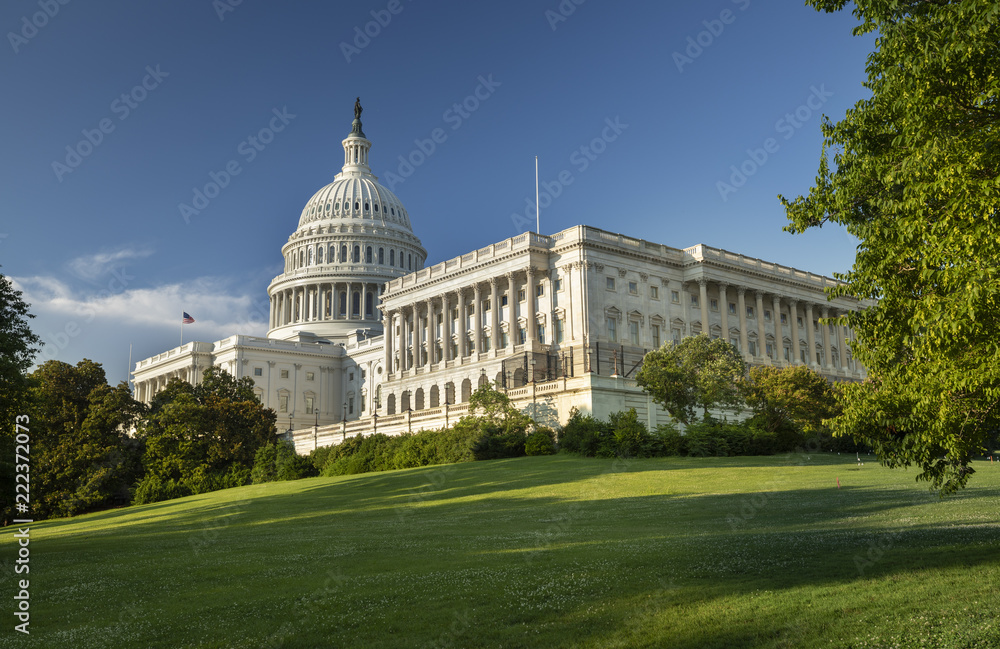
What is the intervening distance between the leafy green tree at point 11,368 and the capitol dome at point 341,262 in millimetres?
107550

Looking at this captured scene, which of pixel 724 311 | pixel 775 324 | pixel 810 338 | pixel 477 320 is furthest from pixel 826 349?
pixel 477 320

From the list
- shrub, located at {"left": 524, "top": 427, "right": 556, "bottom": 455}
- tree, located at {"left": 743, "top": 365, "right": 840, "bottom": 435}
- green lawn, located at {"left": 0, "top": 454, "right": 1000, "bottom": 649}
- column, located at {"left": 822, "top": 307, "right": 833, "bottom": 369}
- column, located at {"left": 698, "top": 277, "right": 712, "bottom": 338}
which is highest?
column, located at {"left": 698, "top": 277, "right": 712, "bottom": 338}

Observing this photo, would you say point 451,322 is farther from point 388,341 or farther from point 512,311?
point 388,341

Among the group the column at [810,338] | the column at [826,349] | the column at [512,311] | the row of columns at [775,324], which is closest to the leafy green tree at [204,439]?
the column at [512,311]

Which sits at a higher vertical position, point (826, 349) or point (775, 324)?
point (775, 324)

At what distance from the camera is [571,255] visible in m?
85.4

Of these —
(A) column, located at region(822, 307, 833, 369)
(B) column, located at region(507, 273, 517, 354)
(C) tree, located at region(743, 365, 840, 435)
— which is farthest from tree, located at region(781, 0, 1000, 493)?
(A) column, located at region(822, 307, 833, 369)

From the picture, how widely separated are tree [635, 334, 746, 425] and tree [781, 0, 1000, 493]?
133 ft

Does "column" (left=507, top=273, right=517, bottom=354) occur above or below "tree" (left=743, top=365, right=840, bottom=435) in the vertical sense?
above

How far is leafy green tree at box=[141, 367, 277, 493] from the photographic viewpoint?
70.7m

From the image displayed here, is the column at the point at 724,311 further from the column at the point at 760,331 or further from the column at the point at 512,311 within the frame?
the column at the point at 512,311

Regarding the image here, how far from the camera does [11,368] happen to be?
28812 mm

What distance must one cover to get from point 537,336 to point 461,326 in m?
11.4

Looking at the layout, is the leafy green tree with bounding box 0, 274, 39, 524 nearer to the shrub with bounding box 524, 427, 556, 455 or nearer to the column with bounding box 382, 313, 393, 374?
the shrub with bounding box 524, 427, 556, 455
